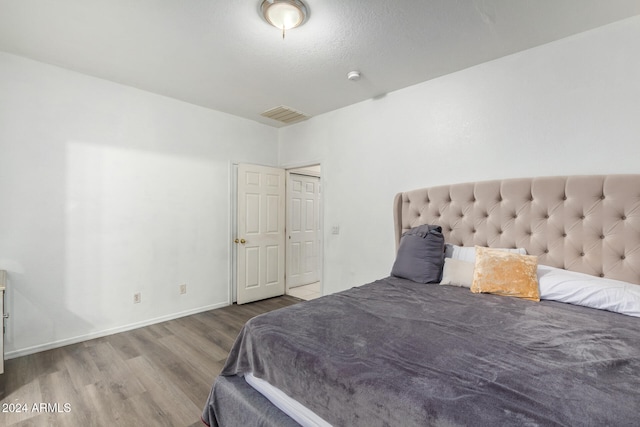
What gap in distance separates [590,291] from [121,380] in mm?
3218

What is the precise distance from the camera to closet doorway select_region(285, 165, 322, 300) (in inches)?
181

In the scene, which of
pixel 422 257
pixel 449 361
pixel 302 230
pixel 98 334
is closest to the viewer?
pixel 449 361

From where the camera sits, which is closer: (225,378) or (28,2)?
(225,378)

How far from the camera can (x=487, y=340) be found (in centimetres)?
124

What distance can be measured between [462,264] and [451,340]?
114 cm

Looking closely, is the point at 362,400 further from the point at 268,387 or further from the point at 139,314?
the point at 139,314

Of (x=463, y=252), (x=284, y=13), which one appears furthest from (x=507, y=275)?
(x=284, y=13)

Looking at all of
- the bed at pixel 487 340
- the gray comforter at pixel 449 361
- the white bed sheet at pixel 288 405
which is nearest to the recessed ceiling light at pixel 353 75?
the bed at pixel 487 340

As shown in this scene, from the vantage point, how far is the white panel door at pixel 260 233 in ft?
12.9

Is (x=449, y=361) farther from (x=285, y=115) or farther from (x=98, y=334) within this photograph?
(x=285, y=115)

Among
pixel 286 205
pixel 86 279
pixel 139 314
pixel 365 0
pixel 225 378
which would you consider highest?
pixel 365 0

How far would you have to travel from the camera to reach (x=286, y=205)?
4.52 meters

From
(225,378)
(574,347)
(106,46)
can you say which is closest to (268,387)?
(225,378)

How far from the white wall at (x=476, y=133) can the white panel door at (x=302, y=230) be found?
3.08ft
